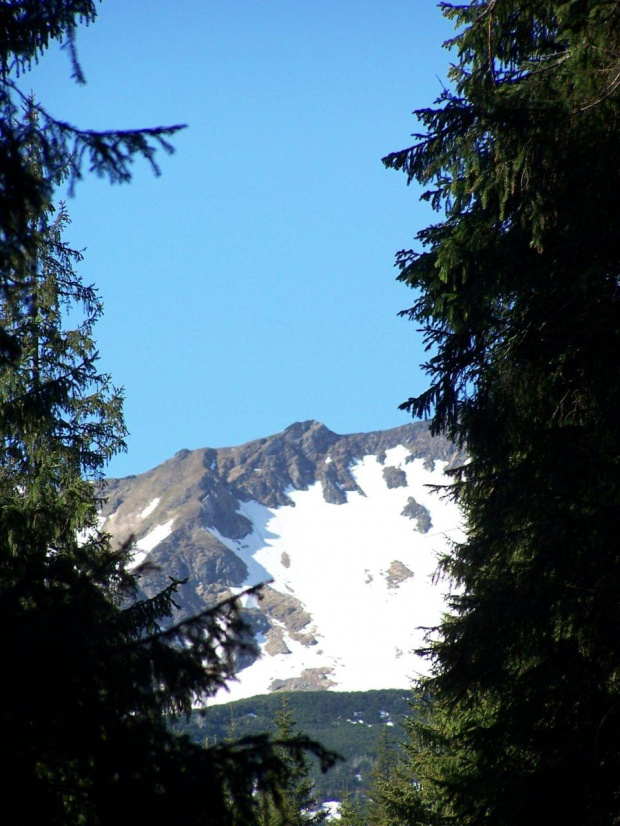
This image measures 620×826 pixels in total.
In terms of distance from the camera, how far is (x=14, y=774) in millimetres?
3742

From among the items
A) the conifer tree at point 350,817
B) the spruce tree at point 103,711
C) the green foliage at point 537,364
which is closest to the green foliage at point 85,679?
the spruce tree at point 103,711

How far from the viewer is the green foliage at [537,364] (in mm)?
6418

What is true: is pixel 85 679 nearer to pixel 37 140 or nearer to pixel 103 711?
pixel 103 711

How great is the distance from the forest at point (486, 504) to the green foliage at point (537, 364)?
2 centimetres

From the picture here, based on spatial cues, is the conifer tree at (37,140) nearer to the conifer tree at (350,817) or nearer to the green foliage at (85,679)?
the green foliage at (85,679)

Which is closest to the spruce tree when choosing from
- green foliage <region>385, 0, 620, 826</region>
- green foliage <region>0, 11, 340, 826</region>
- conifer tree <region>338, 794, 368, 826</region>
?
green foliage <region>0, 11, 340, 826</region>

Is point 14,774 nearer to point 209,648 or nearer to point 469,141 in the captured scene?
point 209,648

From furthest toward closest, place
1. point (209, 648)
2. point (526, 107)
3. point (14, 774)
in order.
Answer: point (526, 107) → point (209, 648) → point (14, 774)

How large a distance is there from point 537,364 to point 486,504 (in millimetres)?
1776

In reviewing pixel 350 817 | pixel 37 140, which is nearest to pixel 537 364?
pixel 37 140

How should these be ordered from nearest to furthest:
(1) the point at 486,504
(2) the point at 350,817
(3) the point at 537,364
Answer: (3) the point at 537,364, (1) the point at 486,504, (2) the point at 350,817

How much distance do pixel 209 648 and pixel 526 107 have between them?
4.64m

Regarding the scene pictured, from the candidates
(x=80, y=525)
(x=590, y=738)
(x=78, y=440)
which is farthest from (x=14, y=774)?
(x=78, y=440)

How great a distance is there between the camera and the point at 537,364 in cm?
702
